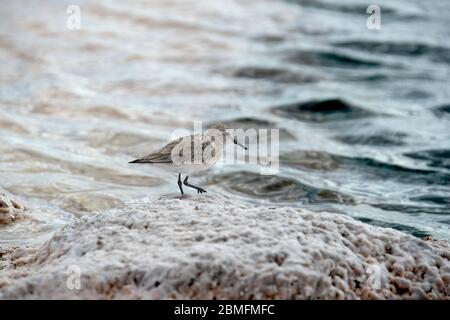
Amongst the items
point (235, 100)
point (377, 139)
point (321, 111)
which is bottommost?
point (377, 139)

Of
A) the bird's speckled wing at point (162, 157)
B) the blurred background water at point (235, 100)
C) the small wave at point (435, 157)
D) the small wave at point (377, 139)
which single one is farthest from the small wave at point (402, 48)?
the bird's speckled wing at point (162, 157)

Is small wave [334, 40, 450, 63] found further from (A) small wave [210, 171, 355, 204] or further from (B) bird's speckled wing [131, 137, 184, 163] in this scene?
(B) bird's speckled wing [131, 137, 184, 163]

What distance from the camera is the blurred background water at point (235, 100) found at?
9672 millimetres

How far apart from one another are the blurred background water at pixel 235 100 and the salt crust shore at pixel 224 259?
207 cm

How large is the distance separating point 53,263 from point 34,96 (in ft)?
28.1

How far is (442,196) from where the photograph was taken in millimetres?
9961

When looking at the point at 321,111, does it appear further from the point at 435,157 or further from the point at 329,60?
the point at 329,60

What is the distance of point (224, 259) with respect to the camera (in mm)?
4914

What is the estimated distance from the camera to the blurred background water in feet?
31.7

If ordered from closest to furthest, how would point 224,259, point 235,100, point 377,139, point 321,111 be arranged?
point 224,259 < point 377,139 < point 321,111 < point 235,100

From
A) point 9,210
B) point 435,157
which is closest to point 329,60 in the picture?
point 435,157

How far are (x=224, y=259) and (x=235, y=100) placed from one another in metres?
9.36

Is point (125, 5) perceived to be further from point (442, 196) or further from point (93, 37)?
point (442, 196)
